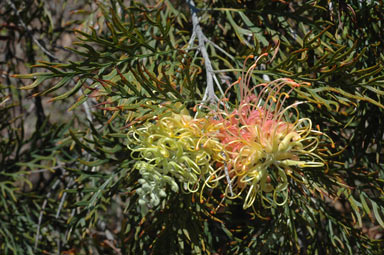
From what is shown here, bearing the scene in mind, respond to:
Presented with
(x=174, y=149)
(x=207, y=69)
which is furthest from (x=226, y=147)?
(x=207, y=69)

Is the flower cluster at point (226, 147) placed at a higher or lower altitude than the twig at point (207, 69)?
lower

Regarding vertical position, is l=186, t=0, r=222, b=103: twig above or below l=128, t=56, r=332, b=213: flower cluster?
above

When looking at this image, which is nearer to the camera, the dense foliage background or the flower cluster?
the flower cluster

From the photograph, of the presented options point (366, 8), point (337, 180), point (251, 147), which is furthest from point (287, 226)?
point (366, 8)

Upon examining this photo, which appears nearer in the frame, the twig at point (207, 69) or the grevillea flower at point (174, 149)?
the grevillea flower at point (174, 149)

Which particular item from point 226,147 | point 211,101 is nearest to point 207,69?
point 211,101

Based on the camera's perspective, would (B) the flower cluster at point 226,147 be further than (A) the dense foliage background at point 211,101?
No

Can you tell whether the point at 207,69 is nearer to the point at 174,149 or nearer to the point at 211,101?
the point at 211,101

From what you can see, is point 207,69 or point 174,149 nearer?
point 174,149

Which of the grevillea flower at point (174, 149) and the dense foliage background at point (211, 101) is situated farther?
the dense foliage background at point (211, 101)

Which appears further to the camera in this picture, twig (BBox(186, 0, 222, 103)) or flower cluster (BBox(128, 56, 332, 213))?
twig (BBox(186, 0, 222, 103))

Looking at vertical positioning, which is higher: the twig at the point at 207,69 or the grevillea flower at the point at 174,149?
the twig at the point at 207,69

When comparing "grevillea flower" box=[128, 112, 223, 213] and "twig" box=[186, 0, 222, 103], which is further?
"twig" box=[186, 0, 222, 103]

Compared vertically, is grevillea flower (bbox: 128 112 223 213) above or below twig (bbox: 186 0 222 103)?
below
